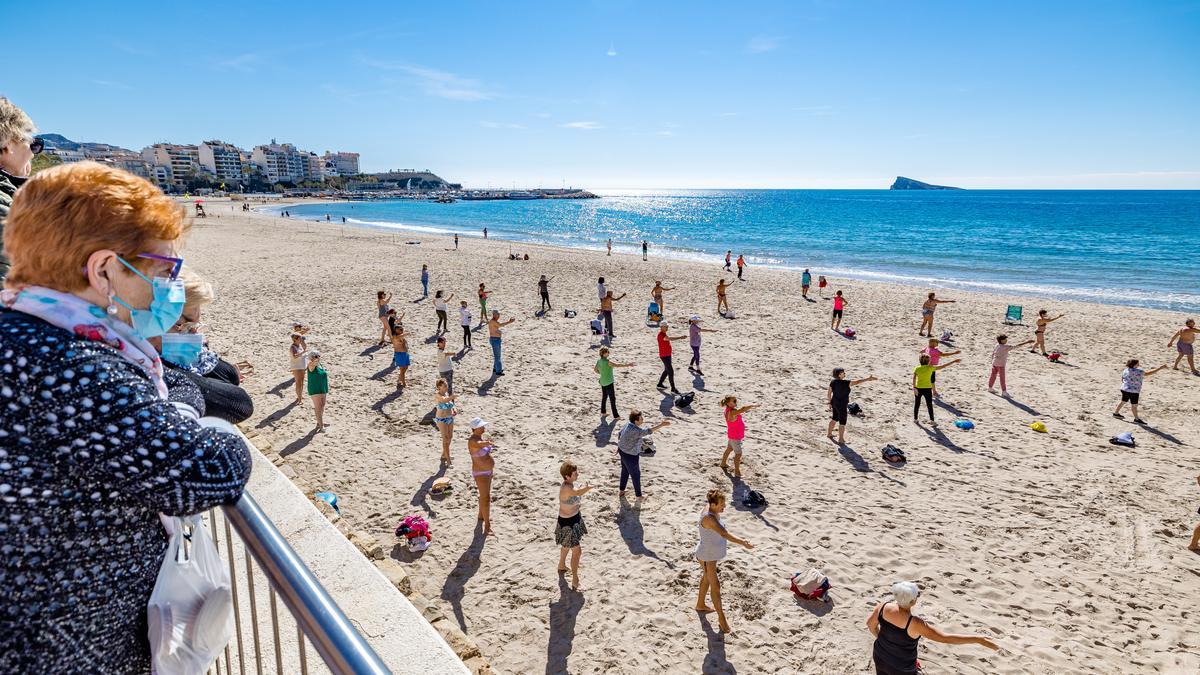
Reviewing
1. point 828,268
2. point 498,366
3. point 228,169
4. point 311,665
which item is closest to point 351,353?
point 498,366

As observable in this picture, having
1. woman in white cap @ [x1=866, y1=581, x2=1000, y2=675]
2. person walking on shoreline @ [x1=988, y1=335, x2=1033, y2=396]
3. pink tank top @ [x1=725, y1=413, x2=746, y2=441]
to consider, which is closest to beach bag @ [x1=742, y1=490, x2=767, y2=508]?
pink tank top @ [x1=725, y1=413, x2=746, y2=441]

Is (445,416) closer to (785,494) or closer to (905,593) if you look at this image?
(785,494)

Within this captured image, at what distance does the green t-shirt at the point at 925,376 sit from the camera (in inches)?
454

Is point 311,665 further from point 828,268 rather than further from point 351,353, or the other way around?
point 828,268

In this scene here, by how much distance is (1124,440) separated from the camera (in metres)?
11.0

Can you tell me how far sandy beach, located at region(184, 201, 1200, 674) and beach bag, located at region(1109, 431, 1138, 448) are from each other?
0.59ft

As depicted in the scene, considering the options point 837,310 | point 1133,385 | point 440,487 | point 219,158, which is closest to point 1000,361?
point 1133,385

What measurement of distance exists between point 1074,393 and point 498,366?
44.1 feet

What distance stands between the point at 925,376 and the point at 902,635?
7.70 meters

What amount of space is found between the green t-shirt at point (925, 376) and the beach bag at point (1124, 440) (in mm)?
3284

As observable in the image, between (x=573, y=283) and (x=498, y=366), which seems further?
(x=573, y=283)

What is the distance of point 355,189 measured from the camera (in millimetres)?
194625

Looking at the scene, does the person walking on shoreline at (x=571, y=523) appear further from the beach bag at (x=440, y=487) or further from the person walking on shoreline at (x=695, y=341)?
the person walking on shoreline at (x=695, y=341)

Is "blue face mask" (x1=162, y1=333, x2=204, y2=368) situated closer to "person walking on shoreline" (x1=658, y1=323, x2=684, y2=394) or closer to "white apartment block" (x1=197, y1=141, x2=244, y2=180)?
"person walking on shoreline" (x1=658, y1=323, x2=684, y2=394)
